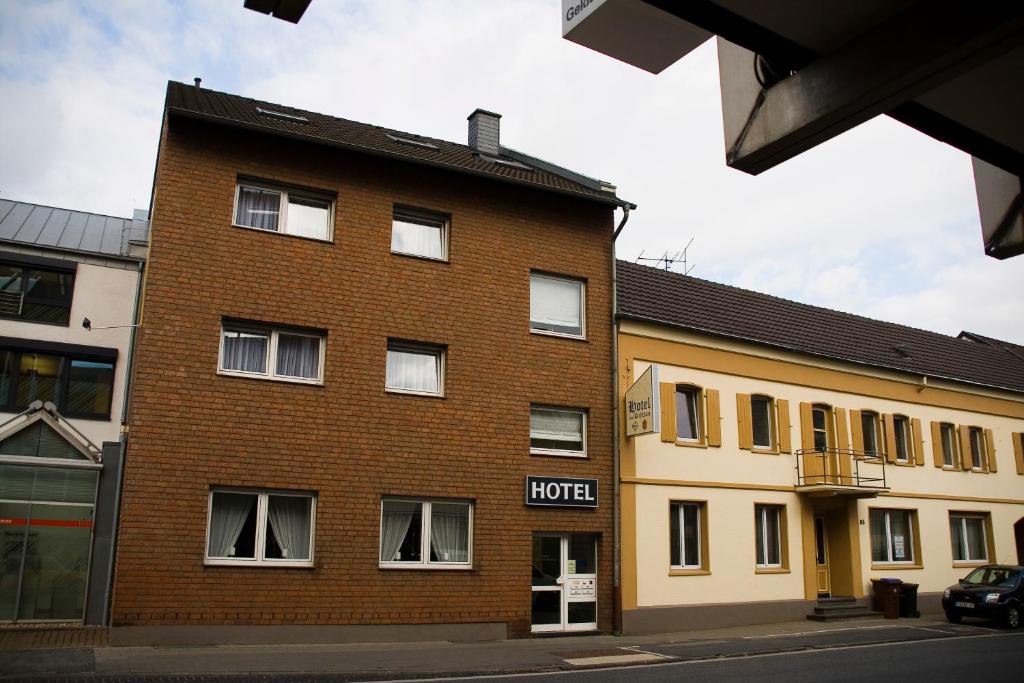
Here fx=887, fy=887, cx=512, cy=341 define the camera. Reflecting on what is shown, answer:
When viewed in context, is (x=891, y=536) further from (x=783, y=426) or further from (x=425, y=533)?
(x=425, y=533)

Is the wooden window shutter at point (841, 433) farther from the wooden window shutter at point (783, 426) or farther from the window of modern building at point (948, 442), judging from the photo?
the window of modern building at point (948, 442)

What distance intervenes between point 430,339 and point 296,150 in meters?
4.52

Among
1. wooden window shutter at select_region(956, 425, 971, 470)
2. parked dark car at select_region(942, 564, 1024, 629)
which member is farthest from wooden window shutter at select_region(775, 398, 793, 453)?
wooden window shutter at select_region(956, 425, 971, 470)

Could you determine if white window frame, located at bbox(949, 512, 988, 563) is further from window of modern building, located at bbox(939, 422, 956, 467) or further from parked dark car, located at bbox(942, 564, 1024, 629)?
parked dark car, located at bbox(942, 564, 1024, 629)

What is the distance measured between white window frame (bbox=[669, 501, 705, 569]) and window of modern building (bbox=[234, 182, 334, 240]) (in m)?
10.1

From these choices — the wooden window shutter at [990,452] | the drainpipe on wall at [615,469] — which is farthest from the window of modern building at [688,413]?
the wooden window shutter at [990,452]

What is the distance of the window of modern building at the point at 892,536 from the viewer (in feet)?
82.3

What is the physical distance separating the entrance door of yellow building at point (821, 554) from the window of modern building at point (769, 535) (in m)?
1.65

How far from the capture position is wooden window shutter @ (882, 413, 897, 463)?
84.4ft

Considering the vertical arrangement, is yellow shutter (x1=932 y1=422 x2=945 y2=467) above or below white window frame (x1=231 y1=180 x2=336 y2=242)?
below

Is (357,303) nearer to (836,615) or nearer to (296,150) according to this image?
(296,150)

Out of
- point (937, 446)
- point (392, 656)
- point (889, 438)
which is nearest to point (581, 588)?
point (392, 656)

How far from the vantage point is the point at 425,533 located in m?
17.1

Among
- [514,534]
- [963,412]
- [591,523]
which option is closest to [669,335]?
[591,523]
